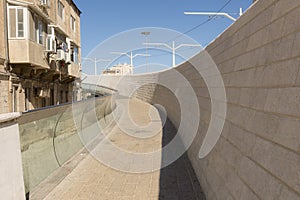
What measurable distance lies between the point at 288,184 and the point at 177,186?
3482mm

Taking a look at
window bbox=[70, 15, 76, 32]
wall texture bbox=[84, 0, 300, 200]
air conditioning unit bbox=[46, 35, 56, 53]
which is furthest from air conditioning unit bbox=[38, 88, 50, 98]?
wall texture bbox=[84, 0, 300, 200]

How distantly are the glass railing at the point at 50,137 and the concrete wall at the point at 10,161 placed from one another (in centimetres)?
36

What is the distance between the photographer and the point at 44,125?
5.33m

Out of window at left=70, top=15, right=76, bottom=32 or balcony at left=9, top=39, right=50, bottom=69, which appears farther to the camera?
window at left=70, top=15, right=76, bottom=32

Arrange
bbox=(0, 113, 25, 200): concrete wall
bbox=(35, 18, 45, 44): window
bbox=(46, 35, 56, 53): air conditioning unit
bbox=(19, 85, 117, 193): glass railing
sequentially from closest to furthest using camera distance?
bbox=(0, 113, 25, 200): concrete wall
bbox=(19, 85, 117, 193): glass railing
bbox=(35, 18, 45, 44): window
bbox=(46, 35, 56, 53): air conditioning unit

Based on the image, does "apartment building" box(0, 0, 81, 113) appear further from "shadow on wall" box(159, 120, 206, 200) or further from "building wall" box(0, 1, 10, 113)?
"shadow on wall" box(159, 120, 206, 200)

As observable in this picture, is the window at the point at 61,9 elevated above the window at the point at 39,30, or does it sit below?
above

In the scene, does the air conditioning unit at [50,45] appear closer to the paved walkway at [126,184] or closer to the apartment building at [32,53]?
the apartment building at [32,53]

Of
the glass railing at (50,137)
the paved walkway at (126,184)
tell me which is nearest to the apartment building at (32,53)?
the glass railing at (50,137)

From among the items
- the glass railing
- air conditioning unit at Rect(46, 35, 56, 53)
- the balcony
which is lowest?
the glass railing

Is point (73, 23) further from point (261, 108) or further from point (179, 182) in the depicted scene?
point (261, 108)

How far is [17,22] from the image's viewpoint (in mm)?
11055

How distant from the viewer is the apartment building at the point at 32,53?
10844 millimetres

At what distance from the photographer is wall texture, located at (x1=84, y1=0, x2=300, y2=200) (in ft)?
6.65
